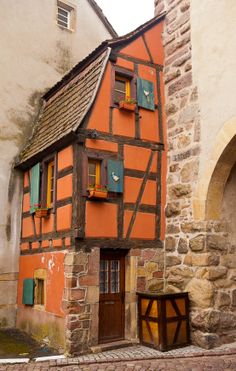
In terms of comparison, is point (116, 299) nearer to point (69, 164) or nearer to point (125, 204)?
point (125, 204)

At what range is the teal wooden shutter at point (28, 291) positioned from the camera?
25.2 ft

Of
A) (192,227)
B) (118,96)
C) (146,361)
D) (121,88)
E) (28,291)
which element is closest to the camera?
(146,361)

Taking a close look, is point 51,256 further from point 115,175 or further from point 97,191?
point 115,175

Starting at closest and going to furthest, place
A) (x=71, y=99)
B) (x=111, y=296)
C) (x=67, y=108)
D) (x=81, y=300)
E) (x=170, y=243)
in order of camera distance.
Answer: (x=81, y=300) < (x=111, y=296) < (x=170, y=243) < (x=67, y=108) < (x=71, y=99)

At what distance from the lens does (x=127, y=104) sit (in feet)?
24.0

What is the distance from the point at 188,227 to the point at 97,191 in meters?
1.76

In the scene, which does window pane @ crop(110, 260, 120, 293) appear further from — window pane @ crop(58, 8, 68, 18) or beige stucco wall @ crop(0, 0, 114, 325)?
window pane @ crop(58, 8, 68, 18)

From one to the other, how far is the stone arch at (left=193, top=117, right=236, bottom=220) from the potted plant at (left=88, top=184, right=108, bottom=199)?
161 cm

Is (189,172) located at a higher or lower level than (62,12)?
lower

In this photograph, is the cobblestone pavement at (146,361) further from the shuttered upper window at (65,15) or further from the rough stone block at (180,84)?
the shuttered upper window at (65,15)

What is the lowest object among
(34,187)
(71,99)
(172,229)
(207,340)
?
(207,340)

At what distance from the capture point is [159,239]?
24.5ft

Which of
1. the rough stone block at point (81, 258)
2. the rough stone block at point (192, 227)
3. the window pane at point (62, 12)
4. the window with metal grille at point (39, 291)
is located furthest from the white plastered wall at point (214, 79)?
the window pane at point (62, 12)

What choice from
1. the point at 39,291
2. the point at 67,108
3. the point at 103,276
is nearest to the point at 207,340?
the point at 103,276
